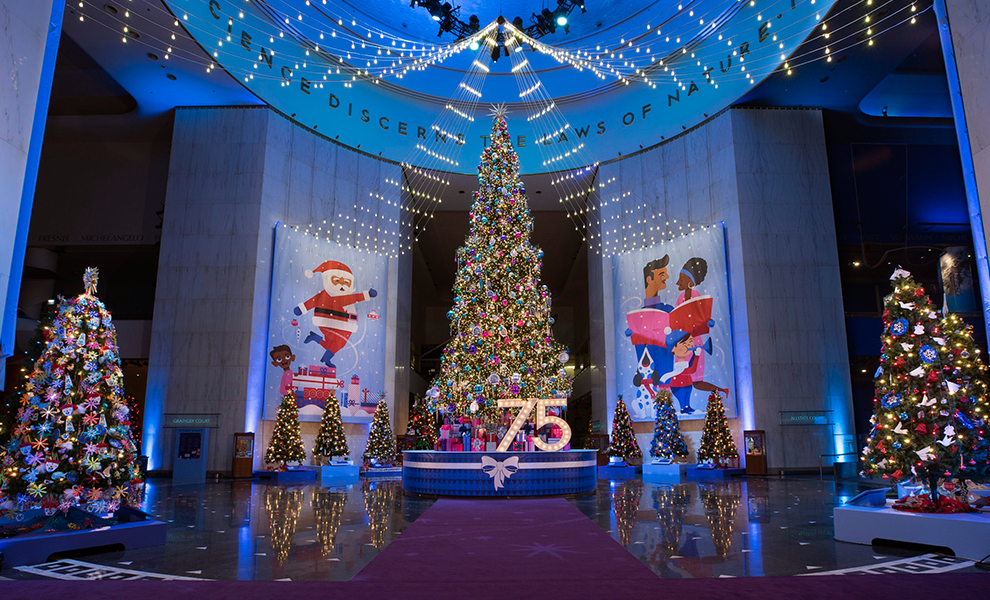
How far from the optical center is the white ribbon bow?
9281 mm

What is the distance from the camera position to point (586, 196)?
832 inches

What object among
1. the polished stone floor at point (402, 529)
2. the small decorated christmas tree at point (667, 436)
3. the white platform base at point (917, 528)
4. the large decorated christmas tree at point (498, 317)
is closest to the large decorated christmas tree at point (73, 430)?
the polished stone floor at point (402, 529)

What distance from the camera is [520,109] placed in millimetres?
19203

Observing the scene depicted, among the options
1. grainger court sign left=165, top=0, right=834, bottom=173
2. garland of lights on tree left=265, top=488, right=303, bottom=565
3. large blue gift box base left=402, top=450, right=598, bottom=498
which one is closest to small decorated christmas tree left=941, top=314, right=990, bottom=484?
large blue gift box base left=402, top=450, right=598, bottom=498

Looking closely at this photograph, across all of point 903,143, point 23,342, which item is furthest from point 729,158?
point 23,342

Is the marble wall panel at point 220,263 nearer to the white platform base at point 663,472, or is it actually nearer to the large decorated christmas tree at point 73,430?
the white platform base at point 663,472

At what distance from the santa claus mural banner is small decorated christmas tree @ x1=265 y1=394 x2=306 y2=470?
2.06 ft

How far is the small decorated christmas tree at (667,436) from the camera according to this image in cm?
1480

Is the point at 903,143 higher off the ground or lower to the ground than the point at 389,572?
higher

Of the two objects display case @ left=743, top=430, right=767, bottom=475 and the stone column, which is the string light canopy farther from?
the stone column

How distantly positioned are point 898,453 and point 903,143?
14.9 m

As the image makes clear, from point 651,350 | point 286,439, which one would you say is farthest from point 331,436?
point 651,350

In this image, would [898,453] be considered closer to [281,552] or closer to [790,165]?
[281,552]

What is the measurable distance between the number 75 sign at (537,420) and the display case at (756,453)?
22.0 ft
